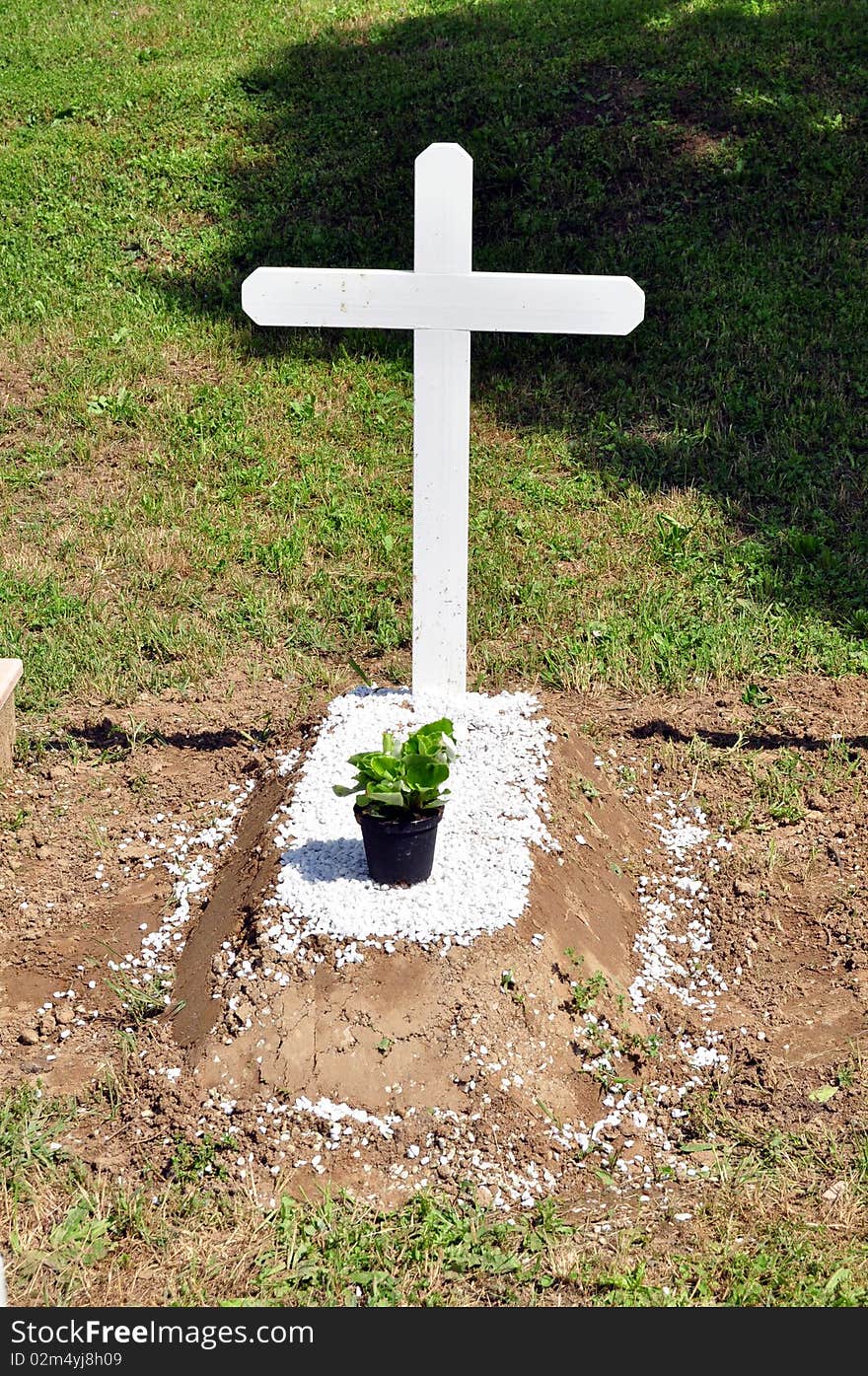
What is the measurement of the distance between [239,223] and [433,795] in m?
6.13

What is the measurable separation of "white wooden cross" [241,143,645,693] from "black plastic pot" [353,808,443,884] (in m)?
1.06

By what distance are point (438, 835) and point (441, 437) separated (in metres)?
1.23

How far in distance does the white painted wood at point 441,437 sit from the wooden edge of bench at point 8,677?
1.51 meters

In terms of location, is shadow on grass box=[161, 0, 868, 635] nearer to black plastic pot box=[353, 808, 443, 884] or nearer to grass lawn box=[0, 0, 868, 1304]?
grass lawn box=[0, 0, 868, 1304]

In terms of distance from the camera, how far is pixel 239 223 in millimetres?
8359

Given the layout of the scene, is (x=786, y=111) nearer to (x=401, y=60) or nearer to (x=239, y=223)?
(x=401, y=60)

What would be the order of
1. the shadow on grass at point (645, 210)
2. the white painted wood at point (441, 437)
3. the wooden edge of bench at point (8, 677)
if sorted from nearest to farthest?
the white painted wood at point (441, 437), the wooden edge of bench at point (8, 677), the shadow on grass at point (645, 210)

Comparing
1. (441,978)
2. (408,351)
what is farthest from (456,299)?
(408,351)

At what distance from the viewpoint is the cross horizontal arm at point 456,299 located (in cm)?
380

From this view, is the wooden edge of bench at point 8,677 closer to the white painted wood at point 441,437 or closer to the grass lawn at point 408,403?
the grass lawn at point 408,403

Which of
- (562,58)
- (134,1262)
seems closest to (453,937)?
(134,1262)

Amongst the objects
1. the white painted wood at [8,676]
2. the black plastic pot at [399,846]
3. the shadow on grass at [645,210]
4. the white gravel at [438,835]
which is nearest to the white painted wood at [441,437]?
the white gravel at [438,835]

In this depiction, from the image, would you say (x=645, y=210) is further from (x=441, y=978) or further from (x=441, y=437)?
(x=441, y=978)

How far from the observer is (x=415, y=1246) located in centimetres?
287
